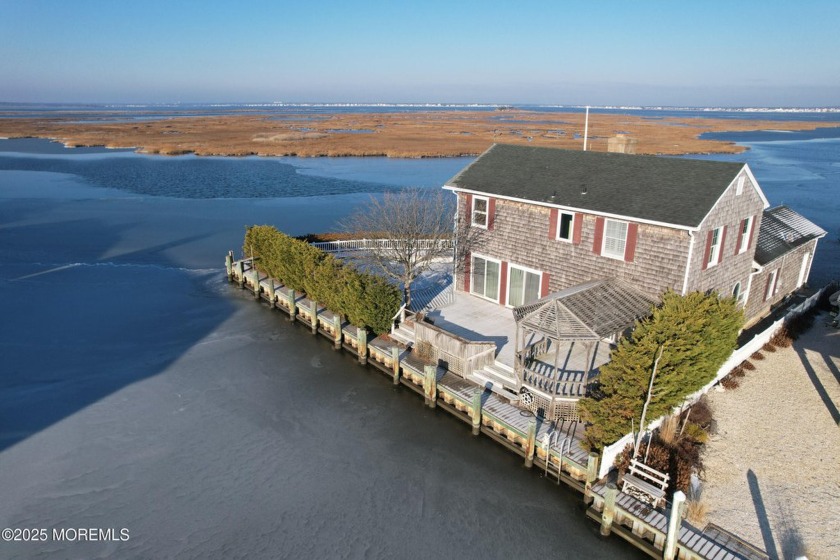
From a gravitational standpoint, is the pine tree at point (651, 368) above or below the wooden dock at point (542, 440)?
above

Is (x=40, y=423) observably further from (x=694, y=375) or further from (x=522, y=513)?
(x=694, y=375)

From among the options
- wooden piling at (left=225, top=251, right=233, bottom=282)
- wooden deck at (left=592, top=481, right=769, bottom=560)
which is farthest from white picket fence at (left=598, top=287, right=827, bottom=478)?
wooden piling at (left=225, top=251, right=233, bottom=282)

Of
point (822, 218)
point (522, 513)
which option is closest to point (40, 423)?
point (522, 513)

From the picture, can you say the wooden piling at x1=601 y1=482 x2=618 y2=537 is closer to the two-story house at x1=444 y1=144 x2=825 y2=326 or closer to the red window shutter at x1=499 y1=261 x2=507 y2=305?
the two-story house at x1=444 y1=144 x2=825 y2=326

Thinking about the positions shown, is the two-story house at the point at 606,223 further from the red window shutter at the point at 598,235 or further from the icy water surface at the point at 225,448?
the icy water surface at the point at 225,448

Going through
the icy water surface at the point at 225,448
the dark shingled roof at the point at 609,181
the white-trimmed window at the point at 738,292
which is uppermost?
the dark shingled roof at the point at 609,181

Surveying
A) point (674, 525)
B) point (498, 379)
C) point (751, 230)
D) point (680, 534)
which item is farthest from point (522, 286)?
point (674, 525)

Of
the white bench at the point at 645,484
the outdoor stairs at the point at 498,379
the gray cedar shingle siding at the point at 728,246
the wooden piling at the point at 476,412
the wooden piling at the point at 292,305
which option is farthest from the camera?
the wooden piling at the point at 292,305

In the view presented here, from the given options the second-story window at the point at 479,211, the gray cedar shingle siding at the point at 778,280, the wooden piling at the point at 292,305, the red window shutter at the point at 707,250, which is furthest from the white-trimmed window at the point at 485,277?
the gray cedar shingle siding at the point at 778,280
